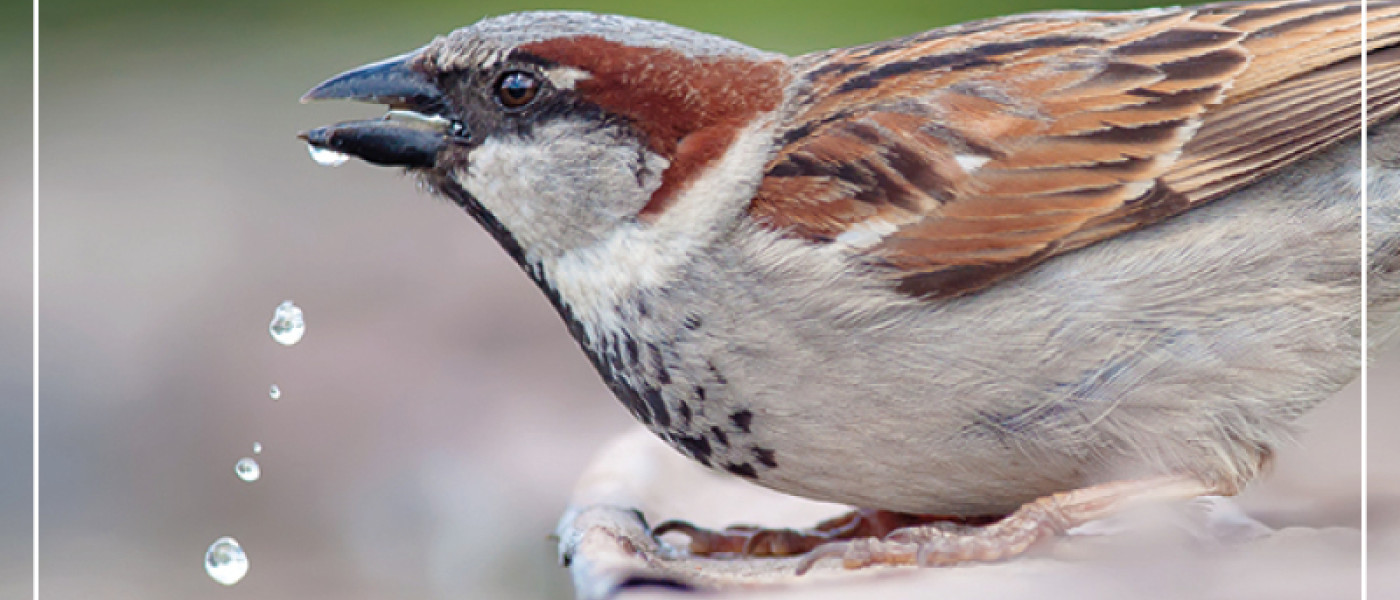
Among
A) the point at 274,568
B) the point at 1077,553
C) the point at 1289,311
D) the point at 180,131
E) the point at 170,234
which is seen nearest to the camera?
the point at 1077,553

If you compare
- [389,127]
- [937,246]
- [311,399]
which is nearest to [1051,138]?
[937,246]

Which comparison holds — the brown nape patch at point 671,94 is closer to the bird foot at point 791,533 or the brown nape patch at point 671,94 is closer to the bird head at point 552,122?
the bird head at point 552,122

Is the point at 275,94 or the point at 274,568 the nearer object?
the point at 274,568

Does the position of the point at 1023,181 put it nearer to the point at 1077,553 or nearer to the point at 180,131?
the point at 1077,553

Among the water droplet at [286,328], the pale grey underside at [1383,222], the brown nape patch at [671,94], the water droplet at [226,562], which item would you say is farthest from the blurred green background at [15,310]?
the pale grey underside at [1383,222]

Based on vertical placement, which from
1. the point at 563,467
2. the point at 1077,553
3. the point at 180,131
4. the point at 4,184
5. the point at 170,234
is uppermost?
the point at 180,131

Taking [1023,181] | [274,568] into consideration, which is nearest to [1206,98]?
[1023,181]

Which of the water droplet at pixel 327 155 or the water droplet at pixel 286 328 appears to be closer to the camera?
the water droplet at pixel 327 155
